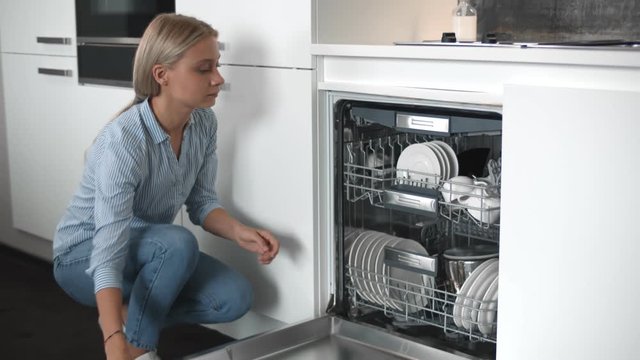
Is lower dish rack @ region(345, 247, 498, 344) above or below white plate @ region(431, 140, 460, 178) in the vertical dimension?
below

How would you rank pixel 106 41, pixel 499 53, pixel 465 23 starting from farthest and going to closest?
pixel 106 41 < pixel 465 23 < pixel 499 53

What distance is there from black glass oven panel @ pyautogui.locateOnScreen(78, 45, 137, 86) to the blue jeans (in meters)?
0.70

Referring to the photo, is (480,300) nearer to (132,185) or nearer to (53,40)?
(132,185)

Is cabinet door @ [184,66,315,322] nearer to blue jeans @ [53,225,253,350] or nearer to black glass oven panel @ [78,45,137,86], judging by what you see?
blue jeans @ [53,225,253,350]

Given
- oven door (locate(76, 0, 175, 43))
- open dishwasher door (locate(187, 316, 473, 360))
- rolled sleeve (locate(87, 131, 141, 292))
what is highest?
oven door (locate(76, 0, 175, 43))

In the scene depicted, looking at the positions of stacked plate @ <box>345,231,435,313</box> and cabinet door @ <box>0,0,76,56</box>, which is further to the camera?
cabinet door @ <box>0,0,76,56</box>

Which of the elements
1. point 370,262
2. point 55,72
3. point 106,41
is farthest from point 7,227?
point 370,262

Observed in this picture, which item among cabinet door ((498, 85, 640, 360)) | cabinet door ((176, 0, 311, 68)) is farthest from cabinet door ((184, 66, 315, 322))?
cabinet door ((498, 85, 640, 360))

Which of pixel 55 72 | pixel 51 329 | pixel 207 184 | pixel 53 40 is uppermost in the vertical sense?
pixel 53 40

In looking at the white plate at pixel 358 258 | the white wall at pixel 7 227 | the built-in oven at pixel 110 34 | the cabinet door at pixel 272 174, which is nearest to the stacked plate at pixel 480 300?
the white plate at pixel 358 258

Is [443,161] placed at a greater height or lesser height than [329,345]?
greater

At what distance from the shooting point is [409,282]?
2119 millimetres

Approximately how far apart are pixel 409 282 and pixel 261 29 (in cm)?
72

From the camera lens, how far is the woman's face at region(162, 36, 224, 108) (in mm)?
2096
